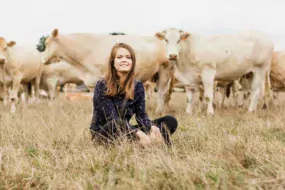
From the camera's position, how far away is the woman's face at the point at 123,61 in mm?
3719

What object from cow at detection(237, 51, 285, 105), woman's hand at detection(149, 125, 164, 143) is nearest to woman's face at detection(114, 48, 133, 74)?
woman's hand at detection(149, 125, 164, 143)

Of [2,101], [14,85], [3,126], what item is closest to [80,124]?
[3,126]

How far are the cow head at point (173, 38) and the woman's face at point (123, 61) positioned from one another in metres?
3.57

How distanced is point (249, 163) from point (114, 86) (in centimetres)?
159

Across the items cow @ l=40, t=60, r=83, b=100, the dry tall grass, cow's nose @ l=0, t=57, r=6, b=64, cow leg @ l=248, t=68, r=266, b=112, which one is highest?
cow's nose @ l=0, t=57, r=6, b=64

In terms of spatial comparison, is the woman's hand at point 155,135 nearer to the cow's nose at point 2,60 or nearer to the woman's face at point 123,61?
the woman's face at point 123,61

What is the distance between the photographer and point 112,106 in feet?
12.2

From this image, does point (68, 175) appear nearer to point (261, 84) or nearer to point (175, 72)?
point (175, 72)

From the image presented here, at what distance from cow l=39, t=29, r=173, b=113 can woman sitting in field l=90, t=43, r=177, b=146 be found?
3823 millimetres

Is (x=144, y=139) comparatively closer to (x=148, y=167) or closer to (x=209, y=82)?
(x=148, y=167)

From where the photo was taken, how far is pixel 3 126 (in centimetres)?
510

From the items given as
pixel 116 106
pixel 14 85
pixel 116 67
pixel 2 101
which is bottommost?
pixel 2 101

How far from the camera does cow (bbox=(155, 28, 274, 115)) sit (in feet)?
25.7

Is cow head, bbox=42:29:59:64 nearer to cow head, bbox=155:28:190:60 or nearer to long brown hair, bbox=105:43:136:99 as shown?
cow head, bbox=155:28:190:60
